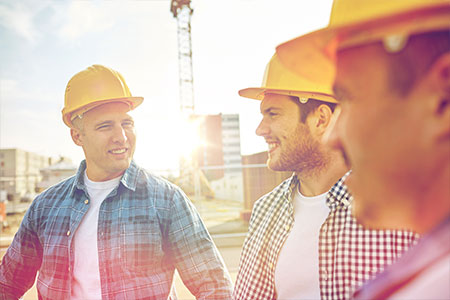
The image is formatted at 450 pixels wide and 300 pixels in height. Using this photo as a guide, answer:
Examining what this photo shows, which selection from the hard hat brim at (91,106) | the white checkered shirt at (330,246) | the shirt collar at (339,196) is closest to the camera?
the white checkered shirt at (330,246)

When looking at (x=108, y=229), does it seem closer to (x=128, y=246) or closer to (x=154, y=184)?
(x=128, y=246)

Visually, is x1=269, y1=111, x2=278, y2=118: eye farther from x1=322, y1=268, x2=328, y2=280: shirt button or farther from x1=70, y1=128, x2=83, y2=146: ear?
x1=70, y1=128, x2=83, y2=146: ear

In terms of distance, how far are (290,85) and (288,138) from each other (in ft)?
1.11

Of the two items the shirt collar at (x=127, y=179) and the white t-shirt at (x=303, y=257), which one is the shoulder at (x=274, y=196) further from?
the shirt collar at (x=127, y=179)

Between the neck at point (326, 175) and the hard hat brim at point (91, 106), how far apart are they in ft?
4.70

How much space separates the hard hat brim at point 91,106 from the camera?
251 centimetres

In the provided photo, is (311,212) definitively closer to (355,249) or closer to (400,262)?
(355,249)

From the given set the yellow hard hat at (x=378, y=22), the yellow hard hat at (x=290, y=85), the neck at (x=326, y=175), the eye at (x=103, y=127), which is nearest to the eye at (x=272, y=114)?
the yellow hard hat at (x=290, y=85)

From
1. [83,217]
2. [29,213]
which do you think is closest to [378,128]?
[83,217]

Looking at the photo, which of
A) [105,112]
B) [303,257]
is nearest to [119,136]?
[105,112]

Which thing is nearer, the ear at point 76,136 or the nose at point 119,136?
the nose at point 119,136

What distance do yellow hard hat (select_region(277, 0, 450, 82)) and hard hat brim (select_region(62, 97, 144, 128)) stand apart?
202 centimetres

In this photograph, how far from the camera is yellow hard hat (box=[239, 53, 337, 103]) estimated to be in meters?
2.11

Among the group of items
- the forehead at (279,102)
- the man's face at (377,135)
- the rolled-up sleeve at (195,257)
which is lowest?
the rolled-up sleeve at (195,257)
